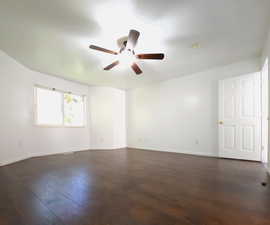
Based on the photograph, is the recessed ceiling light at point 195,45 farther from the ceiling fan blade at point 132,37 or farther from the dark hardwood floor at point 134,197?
the dark hardwood floor at point 134,197

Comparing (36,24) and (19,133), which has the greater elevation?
(36,24)

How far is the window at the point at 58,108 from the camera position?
4.21 meters

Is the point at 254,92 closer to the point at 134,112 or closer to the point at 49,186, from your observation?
the point at 134,112

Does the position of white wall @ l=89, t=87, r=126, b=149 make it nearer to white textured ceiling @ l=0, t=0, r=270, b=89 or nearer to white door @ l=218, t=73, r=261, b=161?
white textured ceiling @ l=0, t=0, r=270, b=89

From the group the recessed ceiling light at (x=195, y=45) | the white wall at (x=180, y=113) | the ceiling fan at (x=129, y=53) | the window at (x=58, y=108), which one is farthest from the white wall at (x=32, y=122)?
the recessed ceiling light at (x=195, y=45)

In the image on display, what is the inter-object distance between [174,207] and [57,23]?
270 centimetres

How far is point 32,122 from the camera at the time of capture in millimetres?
3861

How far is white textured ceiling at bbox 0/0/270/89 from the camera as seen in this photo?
5.82 ft

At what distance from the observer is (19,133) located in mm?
3410

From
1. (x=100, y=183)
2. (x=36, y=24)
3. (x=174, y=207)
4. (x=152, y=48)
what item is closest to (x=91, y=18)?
(x=36, y=24)

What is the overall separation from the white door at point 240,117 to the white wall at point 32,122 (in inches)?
138

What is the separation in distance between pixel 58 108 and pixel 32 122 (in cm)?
92

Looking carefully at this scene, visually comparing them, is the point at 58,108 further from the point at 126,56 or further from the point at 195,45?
the point at 195,45

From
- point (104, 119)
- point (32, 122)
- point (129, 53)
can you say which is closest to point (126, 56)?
point (129, 53)
